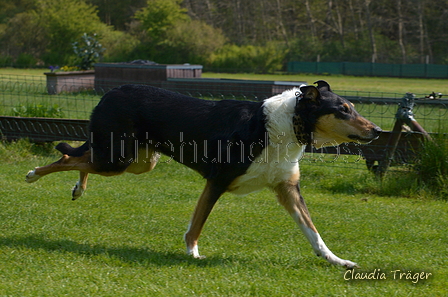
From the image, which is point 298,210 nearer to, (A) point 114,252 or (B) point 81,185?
(A) point 114,252

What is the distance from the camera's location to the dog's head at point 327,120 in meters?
4.63

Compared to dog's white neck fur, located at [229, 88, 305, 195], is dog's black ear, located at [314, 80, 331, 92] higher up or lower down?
higher up

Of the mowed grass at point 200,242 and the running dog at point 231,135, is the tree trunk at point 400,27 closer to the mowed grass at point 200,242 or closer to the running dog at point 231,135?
the mowed grass at point 200,242

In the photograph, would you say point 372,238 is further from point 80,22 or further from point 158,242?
point 80,22

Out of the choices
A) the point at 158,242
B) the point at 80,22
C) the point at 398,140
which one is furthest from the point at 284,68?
the point at 158,242

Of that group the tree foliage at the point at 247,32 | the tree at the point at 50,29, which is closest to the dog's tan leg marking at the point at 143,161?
the tree foliage at the point at 247,32

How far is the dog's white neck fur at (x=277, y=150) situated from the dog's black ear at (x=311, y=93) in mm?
163

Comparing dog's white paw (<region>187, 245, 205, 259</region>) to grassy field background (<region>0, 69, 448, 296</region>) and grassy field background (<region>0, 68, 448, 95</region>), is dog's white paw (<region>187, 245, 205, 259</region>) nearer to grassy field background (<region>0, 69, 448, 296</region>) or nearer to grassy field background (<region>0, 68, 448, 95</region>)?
grassy field background (<region>0, 69, 448, 296</region>)

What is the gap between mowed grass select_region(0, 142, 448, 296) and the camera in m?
4.17

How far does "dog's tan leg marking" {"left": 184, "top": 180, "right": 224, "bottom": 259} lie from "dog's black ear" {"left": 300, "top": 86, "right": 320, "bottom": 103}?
3.91 ft

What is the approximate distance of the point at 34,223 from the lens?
19.0ft

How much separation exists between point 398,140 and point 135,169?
417 centimetres

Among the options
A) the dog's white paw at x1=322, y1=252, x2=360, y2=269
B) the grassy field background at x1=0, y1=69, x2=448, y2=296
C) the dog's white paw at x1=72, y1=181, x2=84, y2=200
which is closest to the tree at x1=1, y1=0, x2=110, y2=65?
the grassy field background at x1=0, y1=69, x2=448, y2=296

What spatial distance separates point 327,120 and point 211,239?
71.5 inches
